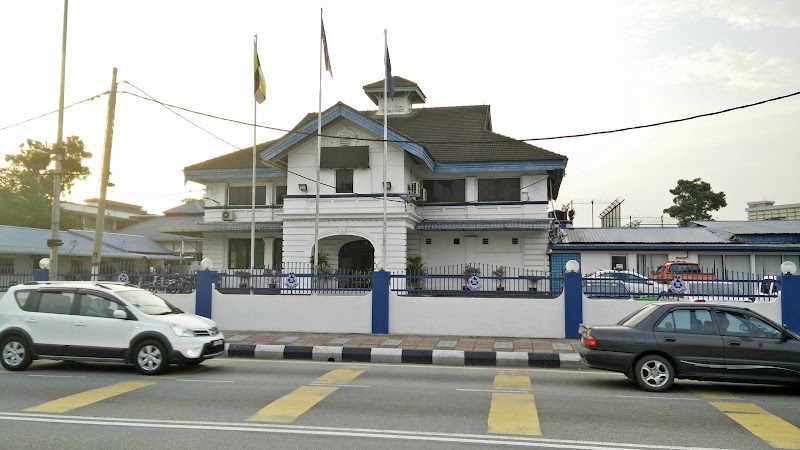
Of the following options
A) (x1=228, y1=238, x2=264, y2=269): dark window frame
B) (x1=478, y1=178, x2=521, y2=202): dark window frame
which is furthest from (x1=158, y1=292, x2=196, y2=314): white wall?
(x1=478, y1=178, x2=521, y2=202): dark window frame

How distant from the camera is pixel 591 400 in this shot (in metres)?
9.09

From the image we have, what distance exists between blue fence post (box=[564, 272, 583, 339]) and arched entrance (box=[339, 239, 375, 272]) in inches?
577

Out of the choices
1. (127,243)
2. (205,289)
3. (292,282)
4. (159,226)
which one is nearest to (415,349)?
(292,282)

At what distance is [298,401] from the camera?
888cm

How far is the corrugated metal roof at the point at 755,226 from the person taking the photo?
35.4 m

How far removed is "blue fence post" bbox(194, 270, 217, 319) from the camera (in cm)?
1781

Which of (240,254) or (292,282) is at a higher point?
(240,254)

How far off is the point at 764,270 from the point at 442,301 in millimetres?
23604

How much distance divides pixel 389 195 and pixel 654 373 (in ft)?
58.9

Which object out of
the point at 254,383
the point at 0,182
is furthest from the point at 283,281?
the point at 0,182

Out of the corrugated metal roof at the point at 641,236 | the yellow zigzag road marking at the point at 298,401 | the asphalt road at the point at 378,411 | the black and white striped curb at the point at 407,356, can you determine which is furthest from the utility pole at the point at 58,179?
the corrugated metal roof at the point at 641,236

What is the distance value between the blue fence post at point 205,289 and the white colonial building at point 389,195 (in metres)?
8.71

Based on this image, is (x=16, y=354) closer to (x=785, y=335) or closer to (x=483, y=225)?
(x=785, y=335)

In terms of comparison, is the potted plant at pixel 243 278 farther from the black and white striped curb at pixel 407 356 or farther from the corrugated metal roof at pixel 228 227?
the corrugated metal roof at pixel 228 227
